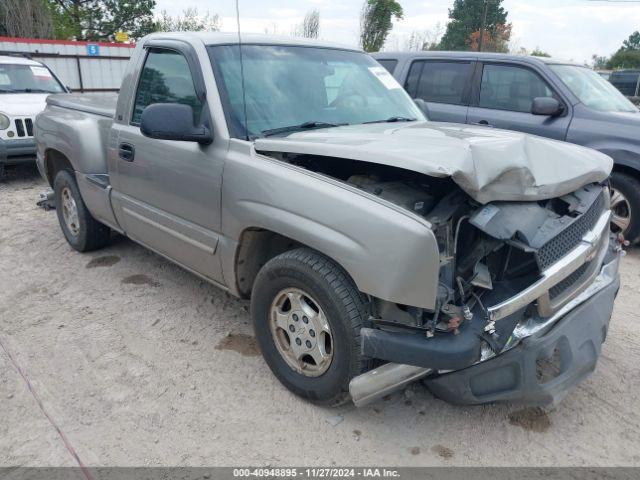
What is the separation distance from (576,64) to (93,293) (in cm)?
581

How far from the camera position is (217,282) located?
3.35 meters

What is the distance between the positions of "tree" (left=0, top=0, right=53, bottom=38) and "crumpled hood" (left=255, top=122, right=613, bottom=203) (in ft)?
79.0

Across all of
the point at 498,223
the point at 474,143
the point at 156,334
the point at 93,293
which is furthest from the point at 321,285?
the point at 93,293

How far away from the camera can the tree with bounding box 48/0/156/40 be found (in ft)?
96.8

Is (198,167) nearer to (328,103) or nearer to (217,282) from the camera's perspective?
(217,282)

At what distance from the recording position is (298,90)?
3348 mm

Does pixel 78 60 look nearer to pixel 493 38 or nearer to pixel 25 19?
pixel 25 19

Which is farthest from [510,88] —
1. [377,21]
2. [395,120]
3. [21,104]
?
[377,21]

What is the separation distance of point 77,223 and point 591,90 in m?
5.55

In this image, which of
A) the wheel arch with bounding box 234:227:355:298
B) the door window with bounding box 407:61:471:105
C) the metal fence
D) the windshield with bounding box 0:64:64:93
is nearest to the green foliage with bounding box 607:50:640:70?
the metal fence

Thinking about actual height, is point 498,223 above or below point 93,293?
above

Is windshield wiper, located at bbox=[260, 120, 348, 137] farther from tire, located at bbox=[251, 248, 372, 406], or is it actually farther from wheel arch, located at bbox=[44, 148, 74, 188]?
wheel arch, located at bbox=[44, 148, 74, 188]

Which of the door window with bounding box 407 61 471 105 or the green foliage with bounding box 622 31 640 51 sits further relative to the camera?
the green foliage with bounding box 622 31 640 51

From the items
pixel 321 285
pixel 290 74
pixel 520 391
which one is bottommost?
pixel 520 391
